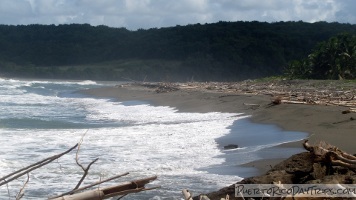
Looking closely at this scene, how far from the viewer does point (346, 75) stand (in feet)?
142

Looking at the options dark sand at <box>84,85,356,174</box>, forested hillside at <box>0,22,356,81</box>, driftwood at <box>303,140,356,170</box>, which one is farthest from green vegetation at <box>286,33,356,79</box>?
driftwood at <box>303,140,356,170</box>

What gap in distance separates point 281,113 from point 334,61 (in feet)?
86.0

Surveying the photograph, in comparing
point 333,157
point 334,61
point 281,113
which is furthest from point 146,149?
point 334,61

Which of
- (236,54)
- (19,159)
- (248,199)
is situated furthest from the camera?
(236,54)

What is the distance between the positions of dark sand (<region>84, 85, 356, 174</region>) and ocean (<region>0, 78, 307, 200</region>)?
1.61 ft

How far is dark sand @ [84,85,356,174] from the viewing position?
520 inches

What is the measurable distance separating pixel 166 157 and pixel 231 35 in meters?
93.2

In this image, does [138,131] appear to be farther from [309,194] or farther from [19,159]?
[309,194]

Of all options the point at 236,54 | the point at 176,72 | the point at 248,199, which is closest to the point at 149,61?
the point at 176,72

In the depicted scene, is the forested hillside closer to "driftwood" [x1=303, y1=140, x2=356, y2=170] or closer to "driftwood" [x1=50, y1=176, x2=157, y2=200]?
"driftwood" [x1=303, y1=140, x2=356, y2=170]

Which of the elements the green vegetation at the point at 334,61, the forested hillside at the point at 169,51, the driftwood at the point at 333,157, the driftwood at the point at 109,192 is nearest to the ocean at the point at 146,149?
the driftwood at the point at 109,192

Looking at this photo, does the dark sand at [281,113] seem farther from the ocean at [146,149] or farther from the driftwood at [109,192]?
the driftwood at [109,192]

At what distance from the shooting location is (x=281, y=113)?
1983 centimetres

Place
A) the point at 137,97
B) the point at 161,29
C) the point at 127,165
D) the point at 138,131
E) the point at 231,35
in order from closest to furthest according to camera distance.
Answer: the point at 127,165 < the point at 138,131 < the point at 137,97 < the point at 231,35 < the point at 161,29
